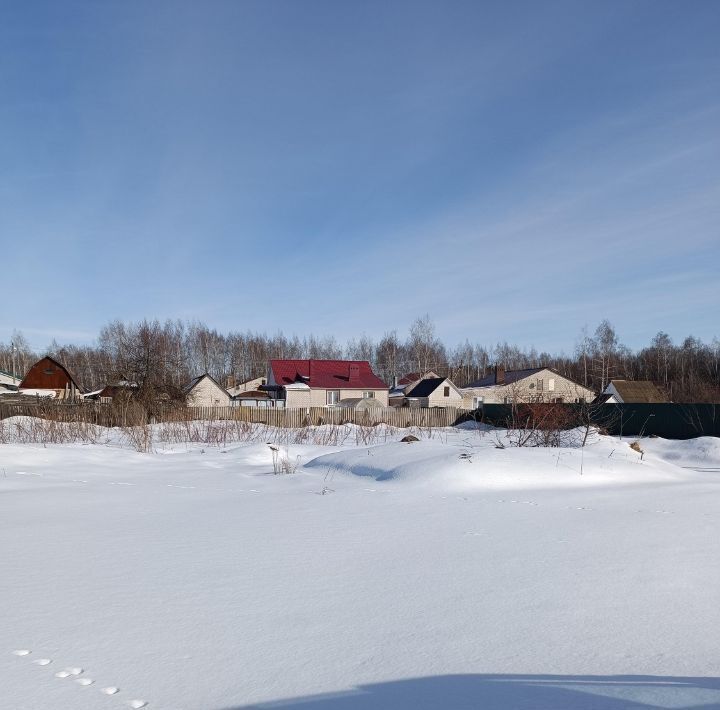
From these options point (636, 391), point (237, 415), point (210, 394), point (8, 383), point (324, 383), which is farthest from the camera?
point (8, 383)

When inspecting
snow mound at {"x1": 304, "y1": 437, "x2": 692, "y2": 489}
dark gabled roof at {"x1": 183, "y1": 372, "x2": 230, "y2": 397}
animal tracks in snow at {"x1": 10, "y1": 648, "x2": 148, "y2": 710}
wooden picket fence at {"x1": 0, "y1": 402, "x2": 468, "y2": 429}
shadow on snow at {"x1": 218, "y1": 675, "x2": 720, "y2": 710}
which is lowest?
shadow on snow at {"x1": 218, "y1": 675, "x2": 720, "y2": 710}

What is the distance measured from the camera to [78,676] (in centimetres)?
264

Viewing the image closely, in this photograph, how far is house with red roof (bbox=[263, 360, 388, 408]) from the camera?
131 ft

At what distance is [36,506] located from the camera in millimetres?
6746

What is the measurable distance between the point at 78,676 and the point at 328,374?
38.4m

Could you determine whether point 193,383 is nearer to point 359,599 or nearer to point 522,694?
point 359,599

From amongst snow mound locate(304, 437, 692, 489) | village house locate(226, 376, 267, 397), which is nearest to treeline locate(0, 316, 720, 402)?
village house locate(226, 376, 267, 397)

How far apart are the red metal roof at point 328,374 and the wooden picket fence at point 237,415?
491 inches

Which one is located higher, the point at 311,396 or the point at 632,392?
the point at 311,396

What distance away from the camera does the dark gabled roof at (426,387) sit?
4191 cm

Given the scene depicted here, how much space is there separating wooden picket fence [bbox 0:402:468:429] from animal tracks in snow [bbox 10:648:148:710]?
16.9 metres

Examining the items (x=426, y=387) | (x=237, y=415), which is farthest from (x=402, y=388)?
(x=237, y=415)

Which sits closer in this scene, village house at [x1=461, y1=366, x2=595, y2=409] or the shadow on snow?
the shadow on snow

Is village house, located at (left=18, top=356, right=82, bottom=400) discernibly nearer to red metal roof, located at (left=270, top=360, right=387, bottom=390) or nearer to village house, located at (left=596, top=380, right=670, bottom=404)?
red metal roof, located at (left=270, top=360, right=387, bottom=390)
